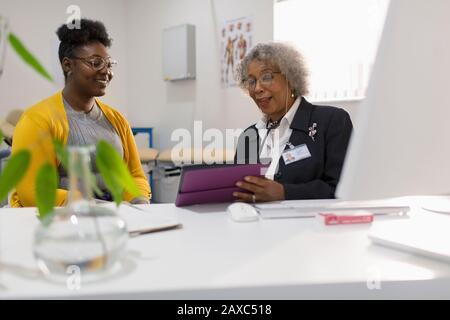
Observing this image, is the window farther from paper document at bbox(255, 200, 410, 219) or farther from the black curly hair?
paper document at bbox(255, 200, 410, 219)

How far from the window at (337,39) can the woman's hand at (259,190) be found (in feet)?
6.11

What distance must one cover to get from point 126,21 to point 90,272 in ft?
16.8

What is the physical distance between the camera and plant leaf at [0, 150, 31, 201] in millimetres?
481

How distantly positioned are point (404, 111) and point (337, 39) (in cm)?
281

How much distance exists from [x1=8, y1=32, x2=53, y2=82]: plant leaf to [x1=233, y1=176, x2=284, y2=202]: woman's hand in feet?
2.63

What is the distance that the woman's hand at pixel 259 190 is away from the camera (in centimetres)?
121

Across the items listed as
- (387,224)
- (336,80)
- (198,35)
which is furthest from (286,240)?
(198,35)

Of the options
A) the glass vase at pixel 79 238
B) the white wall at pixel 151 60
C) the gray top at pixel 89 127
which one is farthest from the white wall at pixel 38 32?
the glass vase at pixel 79 238

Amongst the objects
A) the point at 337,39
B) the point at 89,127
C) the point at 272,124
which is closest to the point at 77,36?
the point at 89,127

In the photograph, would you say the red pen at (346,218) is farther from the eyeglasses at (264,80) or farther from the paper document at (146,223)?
the eyeglasses at (264,80)

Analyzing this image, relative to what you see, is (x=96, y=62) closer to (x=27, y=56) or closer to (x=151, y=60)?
(x=27, y=56)

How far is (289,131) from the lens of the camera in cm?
181

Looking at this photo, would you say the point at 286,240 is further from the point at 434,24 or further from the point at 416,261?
the point at 434,24

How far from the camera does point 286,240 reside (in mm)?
828
